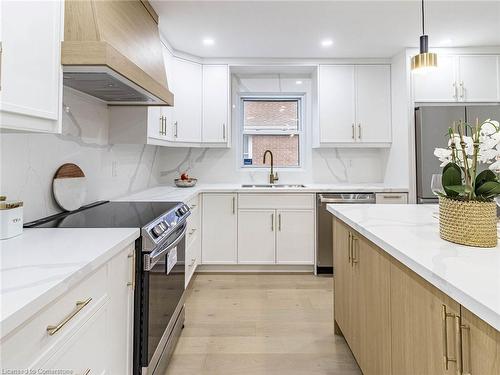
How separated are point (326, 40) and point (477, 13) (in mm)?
1273

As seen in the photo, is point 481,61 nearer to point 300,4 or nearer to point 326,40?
point 326,40

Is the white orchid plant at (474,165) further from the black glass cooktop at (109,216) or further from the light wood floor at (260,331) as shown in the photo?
the black glass cooktop at (109,216)

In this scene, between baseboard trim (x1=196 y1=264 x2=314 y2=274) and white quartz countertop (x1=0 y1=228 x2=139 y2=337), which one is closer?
white quartz countertop (x1=0 y1=228 x2=139 y2=337)

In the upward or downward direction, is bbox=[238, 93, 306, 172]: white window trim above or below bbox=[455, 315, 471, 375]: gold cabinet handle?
above

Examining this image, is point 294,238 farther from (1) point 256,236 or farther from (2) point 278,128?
(2) point 278,128

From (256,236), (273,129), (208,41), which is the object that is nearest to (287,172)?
(273,129)

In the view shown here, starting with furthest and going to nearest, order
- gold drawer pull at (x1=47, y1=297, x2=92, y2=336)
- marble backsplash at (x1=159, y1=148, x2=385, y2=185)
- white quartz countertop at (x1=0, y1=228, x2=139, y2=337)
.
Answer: marble backsplash at (x1=159, y1=148, x2=385, y2=185) → gold drawer pull at (x1=47, y1=297, x2=92, y2=336) → white quartz countertop at (x1=0, y1=228, x2=139, y2=337)

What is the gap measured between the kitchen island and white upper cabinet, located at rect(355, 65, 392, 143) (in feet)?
6.11

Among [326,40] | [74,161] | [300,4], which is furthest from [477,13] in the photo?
[74,161]

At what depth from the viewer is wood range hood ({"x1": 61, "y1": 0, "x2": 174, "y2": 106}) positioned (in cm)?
131

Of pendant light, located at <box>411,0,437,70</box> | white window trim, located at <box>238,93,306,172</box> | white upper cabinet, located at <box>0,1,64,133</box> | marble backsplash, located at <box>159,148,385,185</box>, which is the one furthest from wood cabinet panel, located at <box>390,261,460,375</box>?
white window trim, located at <box>238,93,306,172</box>

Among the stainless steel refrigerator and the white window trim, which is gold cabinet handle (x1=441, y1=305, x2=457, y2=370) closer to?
the stainless steel refrigerator

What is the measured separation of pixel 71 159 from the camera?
1935 millimetres

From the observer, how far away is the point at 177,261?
1902mm
